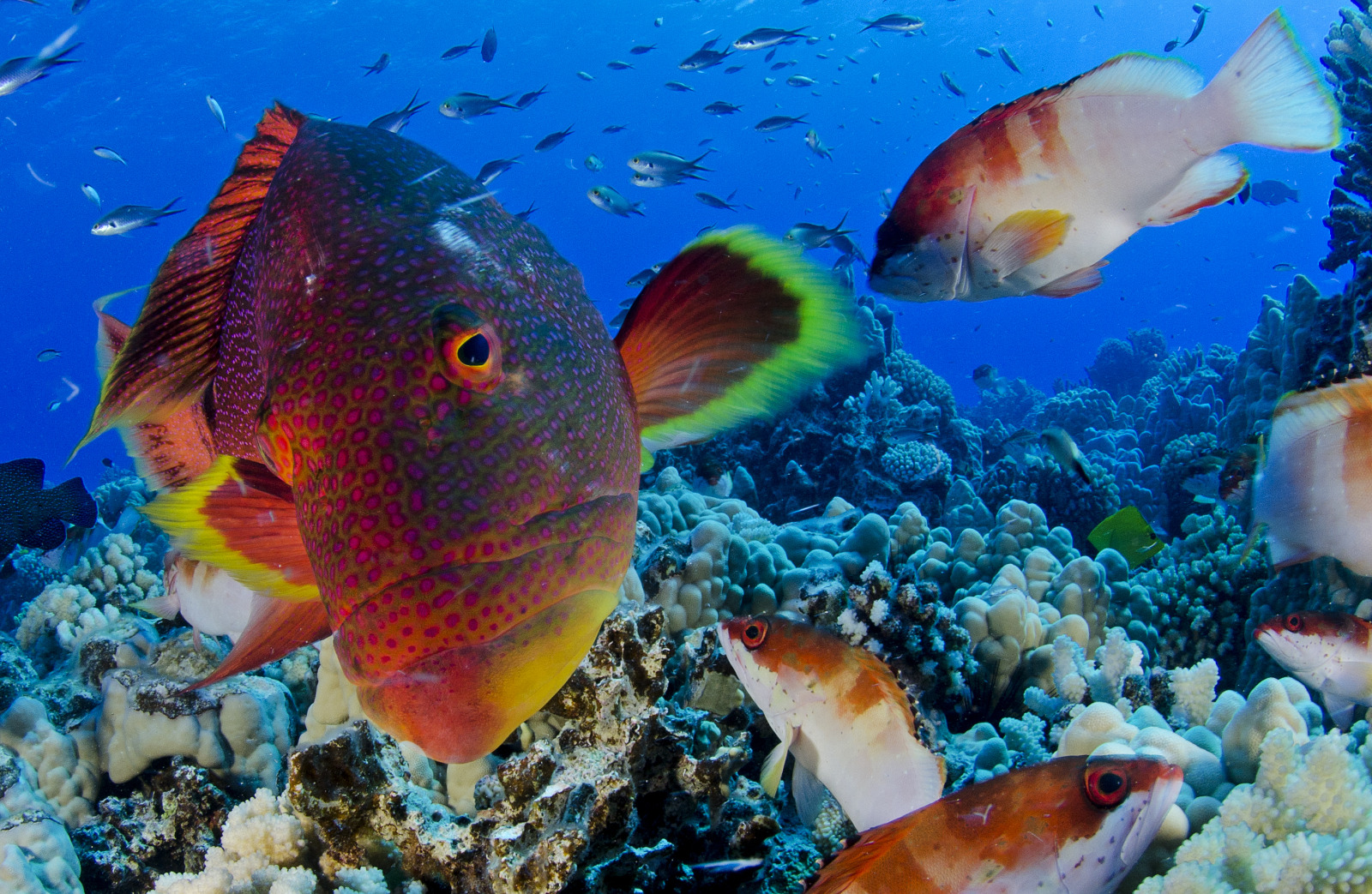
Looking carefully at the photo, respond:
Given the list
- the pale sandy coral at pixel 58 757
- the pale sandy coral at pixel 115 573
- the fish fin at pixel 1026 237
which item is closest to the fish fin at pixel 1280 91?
the fish fin at pixel 1026 237

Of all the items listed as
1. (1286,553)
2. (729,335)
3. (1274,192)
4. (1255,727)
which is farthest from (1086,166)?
(1274,192)

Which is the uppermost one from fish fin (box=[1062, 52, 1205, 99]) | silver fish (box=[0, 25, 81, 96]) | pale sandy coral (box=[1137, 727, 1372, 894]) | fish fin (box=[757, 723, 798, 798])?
silver fish (box=[0, 25, 81, 96])

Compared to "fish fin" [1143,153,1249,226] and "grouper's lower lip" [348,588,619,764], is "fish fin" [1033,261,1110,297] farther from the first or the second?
"grouper's lower lip" [348,588,619,764]

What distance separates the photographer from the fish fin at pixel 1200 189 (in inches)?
77.4

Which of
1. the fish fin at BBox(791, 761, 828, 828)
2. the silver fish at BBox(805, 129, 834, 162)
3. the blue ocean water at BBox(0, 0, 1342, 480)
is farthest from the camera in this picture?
the blue ocean water at BBox(0, 0, 1342, 480)

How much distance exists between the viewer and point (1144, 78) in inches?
75.6

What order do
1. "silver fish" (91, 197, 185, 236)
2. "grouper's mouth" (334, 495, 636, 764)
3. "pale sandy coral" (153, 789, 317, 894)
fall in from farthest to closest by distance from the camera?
"silver fish" (91, 197, 185, 236)
"pale sandy coral" (153, 789, 317, 894)
"grouper's mouth" (334, 495, 636, 764)

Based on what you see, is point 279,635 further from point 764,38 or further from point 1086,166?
point 764,38

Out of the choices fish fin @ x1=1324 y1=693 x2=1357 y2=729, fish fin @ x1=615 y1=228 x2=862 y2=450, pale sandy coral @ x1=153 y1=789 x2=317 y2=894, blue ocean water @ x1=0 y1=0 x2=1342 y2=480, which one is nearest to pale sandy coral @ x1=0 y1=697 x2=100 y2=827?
pale sandy coral @ x1=153 y1=789 x2=317 y2=894

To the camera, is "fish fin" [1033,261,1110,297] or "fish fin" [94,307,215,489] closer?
"fish fin" [94,307,215,489]

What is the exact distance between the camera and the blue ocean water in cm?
5462

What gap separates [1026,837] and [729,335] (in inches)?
47.7

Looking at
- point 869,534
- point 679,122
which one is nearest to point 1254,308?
→ point 679,122

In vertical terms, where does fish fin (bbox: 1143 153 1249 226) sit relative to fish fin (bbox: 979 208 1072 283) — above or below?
above
